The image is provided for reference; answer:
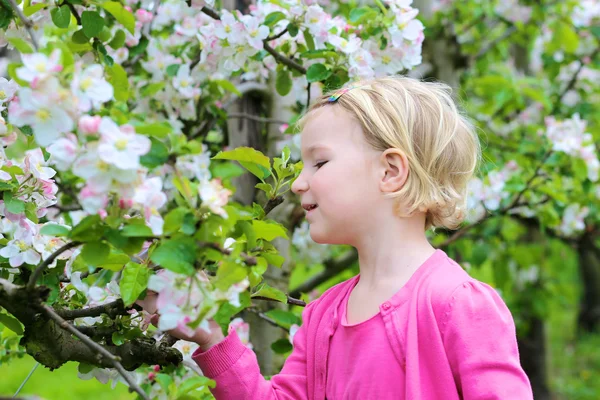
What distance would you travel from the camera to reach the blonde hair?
1559mm

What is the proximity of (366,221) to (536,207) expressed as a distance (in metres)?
1.68

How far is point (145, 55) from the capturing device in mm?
2508

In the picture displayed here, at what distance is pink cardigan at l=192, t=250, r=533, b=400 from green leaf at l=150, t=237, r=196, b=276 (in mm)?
458

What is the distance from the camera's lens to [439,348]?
1401 millimetres

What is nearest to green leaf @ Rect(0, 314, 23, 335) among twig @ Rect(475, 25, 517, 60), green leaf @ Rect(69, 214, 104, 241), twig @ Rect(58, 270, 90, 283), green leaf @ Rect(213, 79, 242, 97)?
twig @ Rect(58, 270, 90, 283)

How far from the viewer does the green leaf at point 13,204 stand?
1412 millimetres

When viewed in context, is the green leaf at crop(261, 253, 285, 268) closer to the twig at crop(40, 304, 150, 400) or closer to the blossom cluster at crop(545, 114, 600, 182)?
the twig at crop(40, 304, 150, 400)

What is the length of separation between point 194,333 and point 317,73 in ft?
2.75

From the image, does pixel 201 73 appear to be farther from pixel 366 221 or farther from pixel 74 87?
pixel 74 87

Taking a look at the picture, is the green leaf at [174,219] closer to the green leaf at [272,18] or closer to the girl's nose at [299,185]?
the girl's nose at [299,185]

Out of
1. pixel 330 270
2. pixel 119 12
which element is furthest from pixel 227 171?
pixel 330 270

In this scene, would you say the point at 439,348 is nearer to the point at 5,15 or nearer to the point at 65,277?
the point at 65,277

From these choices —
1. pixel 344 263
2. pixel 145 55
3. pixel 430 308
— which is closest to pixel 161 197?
pixel 430 308

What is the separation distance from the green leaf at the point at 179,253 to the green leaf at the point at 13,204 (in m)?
0.50
